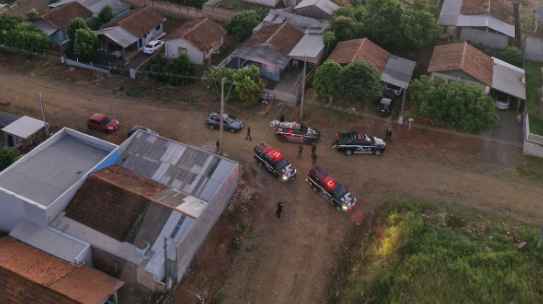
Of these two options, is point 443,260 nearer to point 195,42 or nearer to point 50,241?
point 50,241

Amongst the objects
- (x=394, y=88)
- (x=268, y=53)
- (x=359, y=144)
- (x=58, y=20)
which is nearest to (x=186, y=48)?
(x=268, y=53)

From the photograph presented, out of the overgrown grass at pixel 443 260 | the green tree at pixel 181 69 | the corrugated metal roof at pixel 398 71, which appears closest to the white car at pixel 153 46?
the green tree at pixel 181 69

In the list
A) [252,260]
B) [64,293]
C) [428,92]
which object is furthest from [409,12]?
[64,293]

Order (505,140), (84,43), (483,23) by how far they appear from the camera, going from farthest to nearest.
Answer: (483,23) < (84,43) < (505,140)

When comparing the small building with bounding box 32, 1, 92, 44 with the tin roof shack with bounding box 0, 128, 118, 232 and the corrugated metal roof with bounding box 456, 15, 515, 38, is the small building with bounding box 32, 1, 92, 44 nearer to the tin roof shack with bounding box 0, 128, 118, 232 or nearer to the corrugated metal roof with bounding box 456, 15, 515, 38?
the tin roof shack with bounding box 0, 128, 118, 232

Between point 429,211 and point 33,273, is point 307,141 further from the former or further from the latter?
point 33,273

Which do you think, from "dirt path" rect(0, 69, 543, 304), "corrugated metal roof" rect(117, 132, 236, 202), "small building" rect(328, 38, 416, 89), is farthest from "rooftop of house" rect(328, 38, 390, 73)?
"corrugated metal roof" rect(117, 132, 236, 202)

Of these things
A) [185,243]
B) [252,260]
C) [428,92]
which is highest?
[428,92]
